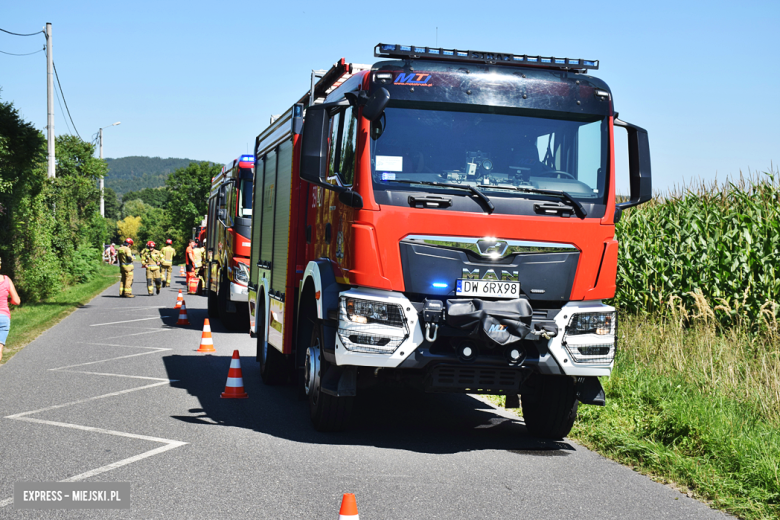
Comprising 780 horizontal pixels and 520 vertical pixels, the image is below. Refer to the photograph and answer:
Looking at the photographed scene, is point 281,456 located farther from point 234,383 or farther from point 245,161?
point 245,161

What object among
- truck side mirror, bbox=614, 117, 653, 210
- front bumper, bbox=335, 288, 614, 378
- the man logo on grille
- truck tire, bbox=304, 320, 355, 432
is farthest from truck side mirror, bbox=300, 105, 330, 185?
truck side mirror, bbox=614, 117, 653, 210

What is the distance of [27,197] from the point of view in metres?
21.9

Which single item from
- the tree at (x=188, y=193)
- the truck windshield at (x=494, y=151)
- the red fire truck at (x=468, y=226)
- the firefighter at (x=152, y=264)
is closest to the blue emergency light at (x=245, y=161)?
the red fire truck at (x=468, y=226)

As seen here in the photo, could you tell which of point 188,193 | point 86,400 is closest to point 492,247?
point 86,400

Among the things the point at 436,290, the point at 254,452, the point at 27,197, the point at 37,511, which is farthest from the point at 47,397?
the point at 27,197

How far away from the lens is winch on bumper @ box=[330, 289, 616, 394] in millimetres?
6434

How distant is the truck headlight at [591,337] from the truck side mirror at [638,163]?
1.02m

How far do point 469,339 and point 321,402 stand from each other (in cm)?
152

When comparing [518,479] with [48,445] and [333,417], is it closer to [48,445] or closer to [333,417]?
[333,417]

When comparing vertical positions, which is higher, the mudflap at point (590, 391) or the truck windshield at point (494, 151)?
the truck windshield at point (494, 151)

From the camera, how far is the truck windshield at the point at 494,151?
6707mm

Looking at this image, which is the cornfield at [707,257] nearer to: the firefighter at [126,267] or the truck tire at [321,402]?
the truck tire at [321,402]

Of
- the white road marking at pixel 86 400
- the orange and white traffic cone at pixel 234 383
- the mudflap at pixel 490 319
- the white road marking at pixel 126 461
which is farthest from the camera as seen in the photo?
the orange and white traffic cone at pixel 234 383

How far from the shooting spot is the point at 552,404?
7410mm
